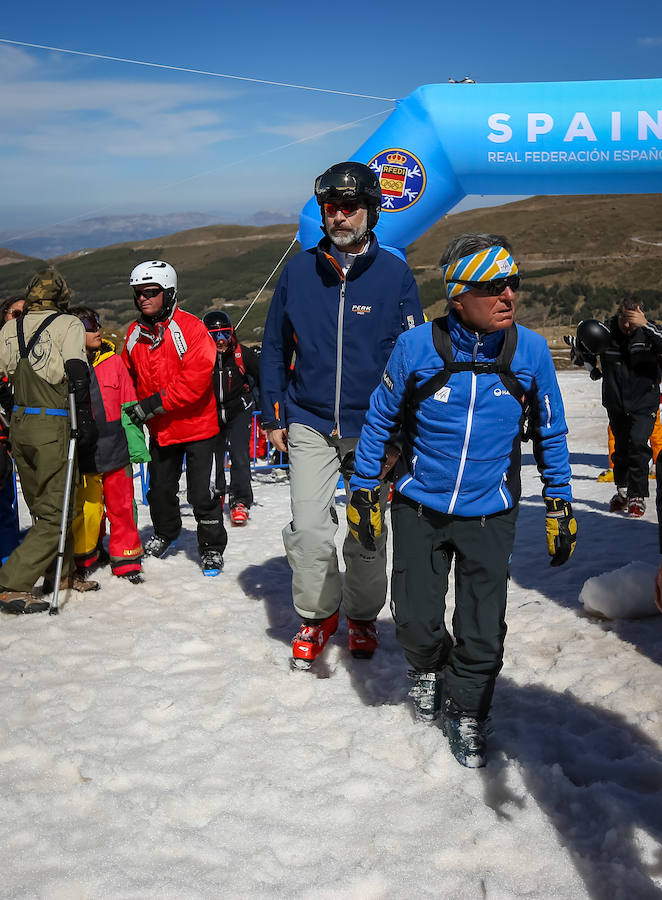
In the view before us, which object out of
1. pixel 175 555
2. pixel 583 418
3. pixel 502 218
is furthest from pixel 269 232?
pixel 175 555

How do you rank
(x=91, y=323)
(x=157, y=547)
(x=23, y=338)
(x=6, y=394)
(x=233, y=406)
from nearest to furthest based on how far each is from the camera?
(x=23, y=338), (x=6, y=394), (x=91, y=323), (x=157, y=547), (x=233, y=406)

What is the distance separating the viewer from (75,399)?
4984 millimetres

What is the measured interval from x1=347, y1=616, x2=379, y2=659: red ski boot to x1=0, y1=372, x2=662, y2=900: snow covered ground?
0.25ft

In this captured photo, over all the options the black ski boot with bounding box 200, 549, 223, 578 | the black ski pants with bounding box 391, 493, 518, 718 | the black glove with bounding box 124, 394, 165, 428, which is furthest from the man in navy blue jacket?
the black ski boot with bounding box 200, 549, 223, 578

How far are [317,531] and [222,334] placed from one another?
488 cm

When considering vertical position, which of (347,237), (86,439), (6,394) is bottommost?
(86,439)

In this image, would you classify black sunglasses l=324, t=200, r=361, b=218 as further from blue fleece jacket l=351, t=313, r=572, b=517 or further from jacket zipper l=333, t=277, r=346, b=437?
blue fleece jacket l=351, t=313, r=572, b=517

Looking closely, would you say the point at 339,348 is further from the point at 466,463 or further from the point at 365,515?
the point at 466,463

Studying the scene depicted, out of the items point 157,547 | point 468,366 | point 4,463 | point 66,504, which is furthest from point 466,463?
point 157,547

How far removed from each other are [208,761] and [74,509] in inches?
98.0

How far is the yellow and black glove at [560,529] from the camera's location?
322cm

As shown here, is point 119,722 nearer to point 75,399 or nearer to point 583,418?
point 75,399

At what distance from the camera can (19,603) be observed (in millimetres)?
4969

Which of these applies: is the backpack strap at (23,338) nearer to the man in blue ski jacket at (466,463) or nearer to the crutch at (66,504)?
the crutch at (66,504)
